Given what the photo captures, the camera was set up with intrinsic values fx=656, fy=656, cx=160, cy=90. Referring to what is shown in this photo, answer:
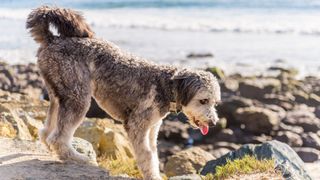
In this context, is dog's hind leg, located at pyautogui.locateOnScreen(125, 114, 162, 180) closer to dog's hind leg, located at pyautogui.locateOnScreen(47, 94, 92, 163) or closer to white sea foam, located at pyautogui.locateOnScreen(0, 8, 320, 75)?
dog's hind leg, located at pyautogui.locateOnScreen(47, 94, 92, 163)

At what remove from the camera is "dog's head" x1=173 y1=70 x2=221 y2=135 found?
23.0 feet

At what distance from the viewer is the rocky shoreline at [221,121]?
10.5 meters

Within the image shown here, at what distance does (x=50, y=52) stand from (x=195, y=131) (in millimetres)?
9009

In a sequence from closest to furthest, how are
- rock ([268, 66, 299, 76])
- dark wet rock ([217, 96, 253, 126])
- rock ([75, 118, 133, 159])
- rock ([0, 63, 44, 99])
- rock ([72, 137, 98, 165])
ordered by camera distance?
rock ([72, 137, 98, 165])
rock ([75, 118, 133, 159])
dark wet rock ([217, 96, 253, 126])
rock ([0, 63, 44, 99])
rock ([268, 66, 299, 76])

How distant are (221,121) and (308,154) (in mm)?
2960

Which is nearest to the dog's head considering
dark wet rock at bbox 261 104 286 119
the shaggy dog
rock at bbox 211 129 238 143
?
the shaggy dog

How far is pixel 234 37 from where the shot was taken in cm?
2981

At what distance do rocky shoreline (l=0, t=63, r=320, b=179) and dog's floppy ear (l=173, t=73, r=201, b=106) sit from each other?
2400mm

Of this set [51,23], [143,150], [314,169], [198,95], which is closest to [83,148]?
[143,150]

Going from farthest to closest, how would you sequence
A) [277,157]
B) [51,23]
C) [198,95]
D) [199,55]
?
[199,55] < [277,157] < [51,23] < [198,95]

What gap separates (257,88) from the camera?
19.1 metres

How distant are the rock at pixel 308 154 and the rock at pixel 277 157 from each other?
213 inches

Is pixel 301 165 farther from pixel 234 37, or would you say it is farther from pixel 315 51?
pixel 234 37

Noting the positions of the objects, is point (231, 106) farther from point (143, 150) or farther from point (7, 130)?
point (143, 150)
